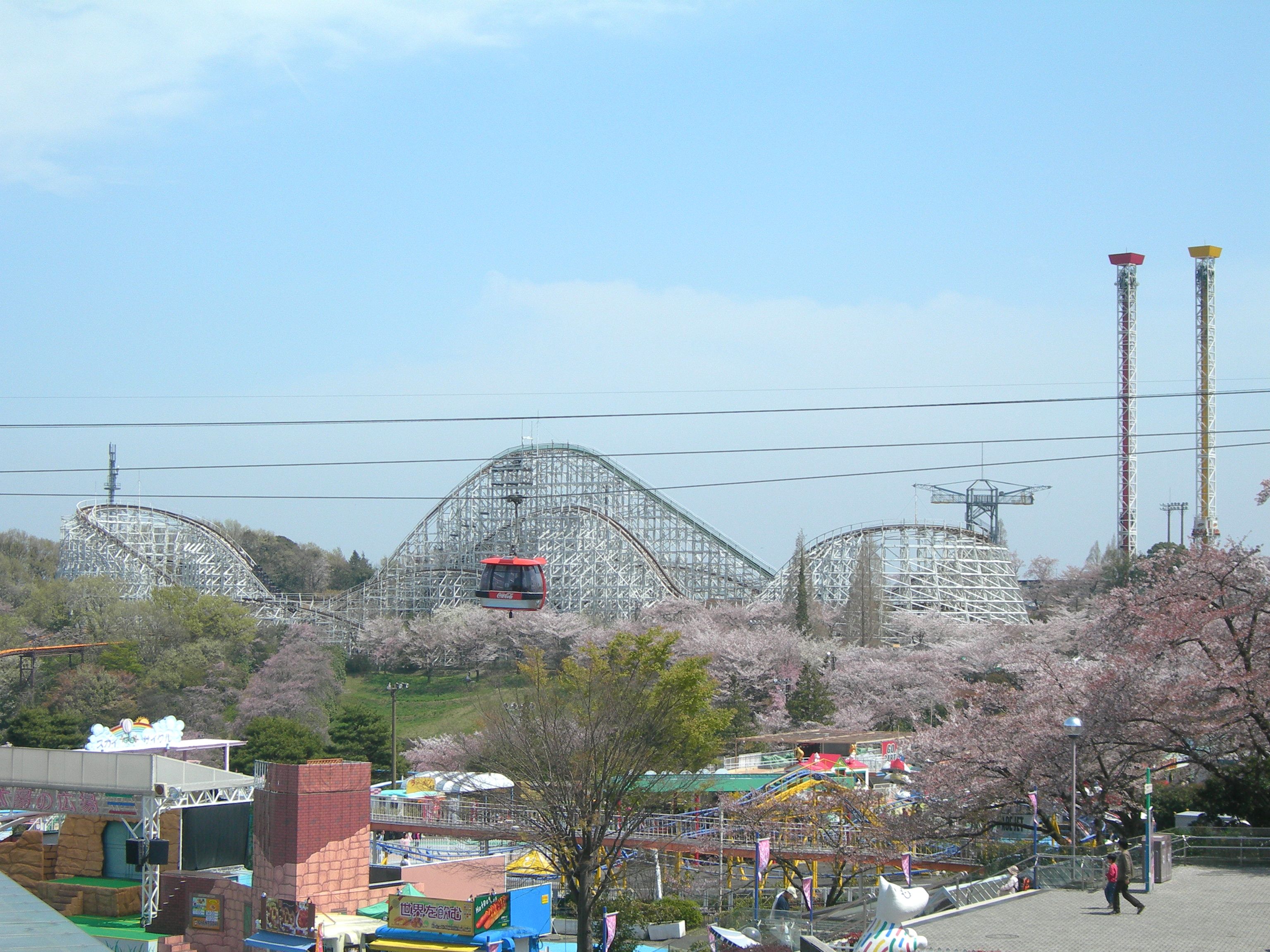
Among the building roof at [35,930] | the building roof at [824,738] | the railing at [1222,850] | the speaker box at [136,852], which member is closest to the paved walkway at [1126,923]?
the railing at [1222,850]

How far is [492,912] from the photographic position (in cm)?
1352

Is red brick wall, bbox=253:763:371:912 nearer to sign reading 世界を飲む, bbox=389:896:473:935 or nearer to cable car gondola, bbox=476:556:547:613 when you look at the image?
sign reading 世界を飲む, bbox=389:896:473:935

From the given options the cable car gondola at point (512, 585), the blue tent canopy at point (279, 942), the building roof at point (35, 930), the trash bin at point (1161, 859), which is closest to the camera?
the building roof at point (35, 930)

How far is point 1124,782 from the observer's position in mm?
15891

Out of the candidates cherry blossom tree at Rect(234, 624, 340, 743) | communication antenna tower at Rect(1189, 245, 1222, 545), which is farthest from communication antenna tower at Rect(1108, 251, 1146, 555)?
cherry blossom tree at Rect(234, 624, 340, 743)

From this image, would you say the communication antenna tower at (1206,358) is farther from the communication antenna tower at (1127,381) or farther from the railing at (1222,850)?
the railing at (1222,850)

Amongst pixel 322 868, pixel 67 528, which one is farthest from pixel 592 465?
pixel 322 868

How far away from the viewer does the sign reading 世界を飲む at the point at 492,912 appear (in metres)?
13.4

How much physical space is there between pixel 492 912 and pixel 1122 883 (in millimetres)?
6416

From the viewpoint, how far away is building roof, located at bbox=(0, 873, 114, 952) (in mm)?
5633

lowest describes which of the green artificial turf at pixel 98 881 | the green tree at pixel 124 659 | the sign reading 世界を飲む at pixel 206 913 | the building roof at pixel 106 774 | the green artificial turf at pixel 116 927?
the green artificial turf at pixel 116 927

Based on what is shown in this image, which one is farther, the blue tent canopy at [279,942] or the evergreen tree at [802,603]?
the evergreen tree at [802,603]

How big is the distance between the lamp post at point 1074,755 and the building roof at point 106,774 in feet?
35.5

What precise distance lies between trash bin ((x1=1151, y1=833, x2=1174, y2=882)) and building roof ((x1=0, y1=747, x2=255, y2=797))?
38.1 feet
